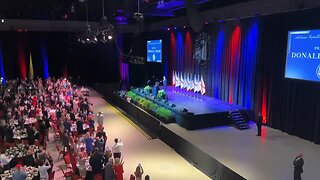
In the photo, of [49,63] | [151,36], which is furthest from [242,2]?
[49,63]

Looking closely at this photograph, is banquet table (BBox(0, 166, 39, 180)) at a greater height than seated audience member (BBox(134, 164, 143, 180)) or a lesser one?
greater

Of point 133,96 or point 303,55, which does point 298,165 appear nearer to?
point 303,55

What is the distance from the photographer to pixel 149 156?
11.1 meters

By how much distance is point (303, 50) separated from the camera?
1080cm

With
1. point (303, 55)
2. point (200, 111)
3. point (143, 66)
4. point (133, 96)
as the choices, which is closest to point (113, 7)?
point (133, 96)

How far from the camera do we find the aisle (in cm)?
963

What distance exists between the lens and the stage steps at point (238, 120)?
12.6m

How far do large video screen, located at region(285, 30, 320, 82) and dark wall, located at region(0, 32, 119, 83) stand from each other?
1990 centimetres

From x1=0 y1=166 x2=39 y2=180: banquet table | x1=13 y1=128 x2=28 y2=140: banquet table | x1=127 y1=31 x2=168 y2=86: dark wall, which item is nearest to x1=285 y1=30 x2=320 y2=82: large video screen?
x1=0 y1=166 x2=39 y2=180: banquet table

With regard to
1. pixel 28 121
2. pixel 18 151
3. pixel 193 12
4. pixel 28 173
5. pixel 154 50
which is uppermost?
pixel 193 12

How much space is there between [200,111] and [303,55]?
14.6 feet

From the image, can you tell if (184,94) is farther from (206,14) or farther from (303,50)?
(303,50)

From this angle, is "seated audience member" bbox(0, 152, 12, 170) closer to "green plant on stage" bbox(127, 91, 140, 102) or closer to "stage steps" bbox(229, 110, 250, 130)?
"stage steps" bbox(229, 110, 250, 130)

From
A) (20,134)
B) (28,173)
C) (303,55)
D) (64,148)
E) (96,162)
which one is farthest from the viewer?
(303,55)
